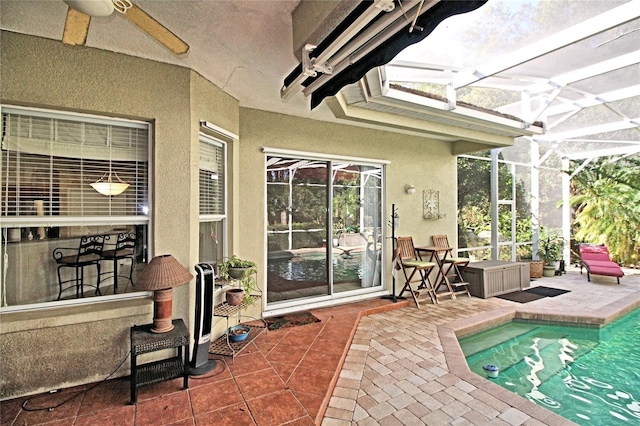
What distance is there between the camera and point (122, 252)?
309cm

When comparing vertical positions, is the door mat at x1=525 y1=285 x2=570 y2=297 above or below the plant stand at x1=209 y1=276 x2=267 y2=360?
below

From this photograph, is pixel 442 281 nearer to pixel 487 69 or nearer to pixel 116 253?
pixel 487 69

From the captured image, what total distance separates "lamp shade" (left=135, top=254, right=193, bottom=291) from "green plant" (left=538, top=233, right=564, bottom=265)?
917 cm

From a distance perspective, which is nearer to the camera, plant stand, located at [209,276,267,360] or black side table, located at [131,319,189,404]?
black side table, located at [131,319,189,404]

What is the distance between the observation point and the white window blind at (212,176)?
364 cm

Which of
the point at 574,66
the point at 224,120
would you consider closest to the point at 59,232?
the point at 224,120

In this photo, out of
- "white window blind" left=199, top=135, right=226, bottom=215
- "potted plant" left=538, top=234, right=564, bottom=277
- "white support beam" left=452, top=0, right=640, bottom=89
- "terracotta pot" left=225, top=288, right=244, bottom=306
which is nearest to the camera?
"white support beam" left=452, top=0, right=640, bottom=89

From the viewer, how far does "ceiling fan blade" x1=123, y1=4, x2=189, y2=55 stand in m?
1.69

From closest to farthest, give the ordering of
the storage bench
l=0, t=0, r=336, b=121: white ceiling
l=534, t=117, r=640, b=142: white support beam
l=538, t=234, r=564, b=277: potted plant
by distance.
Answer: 1. l=0, t=0, r=336, b=121: white ceiling
2. the storage bench
3. l=534, t=117, r=640, b=142: white support beam
4. l=538, t=234, r=564, b=277: potted plant

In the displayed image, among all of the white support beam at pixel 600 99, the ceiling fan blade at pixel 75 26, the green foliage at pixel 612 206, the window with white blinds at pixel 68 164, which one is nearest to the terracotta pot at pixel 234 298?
the window with white blinds at pixel 68 164

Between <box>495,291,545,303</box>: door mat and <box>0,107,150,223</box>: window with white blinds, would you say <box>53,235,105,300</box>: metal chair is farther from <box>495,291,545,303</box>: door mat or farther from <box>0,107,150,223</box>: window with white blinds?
<box>495,291,545,303</box>: door mat

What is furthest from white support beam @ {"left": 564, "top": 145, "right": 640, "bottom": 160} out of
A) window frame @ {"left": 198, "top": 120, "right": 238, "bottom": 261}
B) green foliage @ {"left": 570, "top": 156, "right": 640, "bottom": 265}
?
window frame @ {"left": 198, "top": 120, "right": 238, "bottom": 261}

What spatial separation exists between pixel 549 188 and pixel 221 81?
33.2 ft

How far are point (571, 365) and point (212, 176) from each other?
16.5ft
